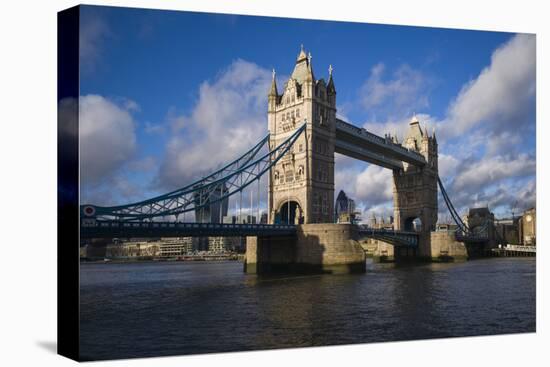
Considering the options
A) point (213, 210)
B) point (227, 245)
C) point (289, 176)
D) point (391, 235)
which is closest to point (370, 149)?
point (391, 235)

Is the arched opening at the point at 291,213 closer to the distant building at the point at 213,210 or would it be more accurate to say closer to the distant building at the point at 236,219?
the distant building at the point at 236,219

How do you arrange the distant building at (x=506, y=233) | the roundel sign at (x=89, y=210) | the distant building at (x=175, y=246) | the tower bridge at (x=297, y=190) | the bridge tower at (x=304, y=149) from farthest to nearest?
1. the distant building at (x=506, y=233)
2. the distant building at (x=175, y=246)
3. the bridge tower at (x=304, y=149)
4. the tower bridge at (x=297, y=190)
5. the roundel sign at (x=89, y=210)

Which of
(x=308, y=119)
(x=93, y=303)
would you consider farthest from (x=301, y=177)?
(x=93, y=303)

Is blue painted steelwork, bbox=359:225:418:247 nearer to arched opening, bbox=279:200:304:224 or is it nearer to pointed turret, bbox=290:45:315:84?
arched opening, bbox=279:200:304:224

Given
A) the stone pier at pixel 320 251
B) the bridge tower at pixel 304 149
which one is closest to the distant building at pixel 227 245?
the bridge tower at pixel 304 149

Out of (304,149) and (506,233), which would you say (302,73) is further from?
(506,233)

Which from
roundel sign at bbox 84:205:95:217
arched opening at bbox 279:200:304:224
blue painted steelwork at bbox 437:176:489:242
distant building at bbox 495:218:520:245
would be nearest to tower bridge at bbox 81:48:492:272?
arched opening at bbox 279:200:304:224
